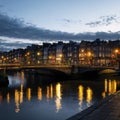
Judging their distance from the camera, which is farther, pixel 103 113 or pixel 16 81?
pixel 16 81

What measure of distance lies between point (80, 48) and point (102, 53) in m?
12.6

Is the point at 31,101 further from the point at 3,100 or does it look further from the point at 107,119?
the point at 107,119

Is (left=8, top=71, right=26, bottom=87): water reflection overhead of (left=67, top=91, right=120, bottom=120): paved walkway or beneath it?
beneath

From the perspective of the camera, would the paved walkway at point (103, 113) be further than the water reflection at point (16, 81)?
No

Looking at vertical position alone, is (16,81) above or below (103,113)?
below

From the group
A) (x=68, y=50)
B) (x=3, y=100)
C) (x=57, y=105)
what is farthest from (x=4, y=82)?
(x=68, y=50)

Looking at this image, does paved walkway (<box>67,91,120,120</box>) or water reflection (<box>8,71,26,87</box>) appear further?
water reflection (<box>8,71,26,87</box>)

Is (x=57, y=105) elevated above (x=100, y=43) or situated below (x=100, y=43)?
below

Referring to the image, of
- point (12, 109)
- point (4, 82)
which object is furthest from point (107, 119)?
point (4, 82)

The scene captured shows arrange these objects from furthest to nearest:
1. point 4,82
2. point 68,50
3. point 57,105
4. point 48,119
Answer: point 68,50
point 4,82
point 57,105
point 48,119

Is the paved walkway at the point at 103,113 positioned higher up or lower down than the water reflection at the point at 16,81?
higher up

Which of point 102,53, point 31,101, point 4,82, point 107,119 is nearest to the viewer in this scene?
point 107,119

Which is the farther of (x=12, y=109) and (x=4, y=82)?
(x=4, y=82)

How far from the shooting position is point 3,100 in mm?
44719
